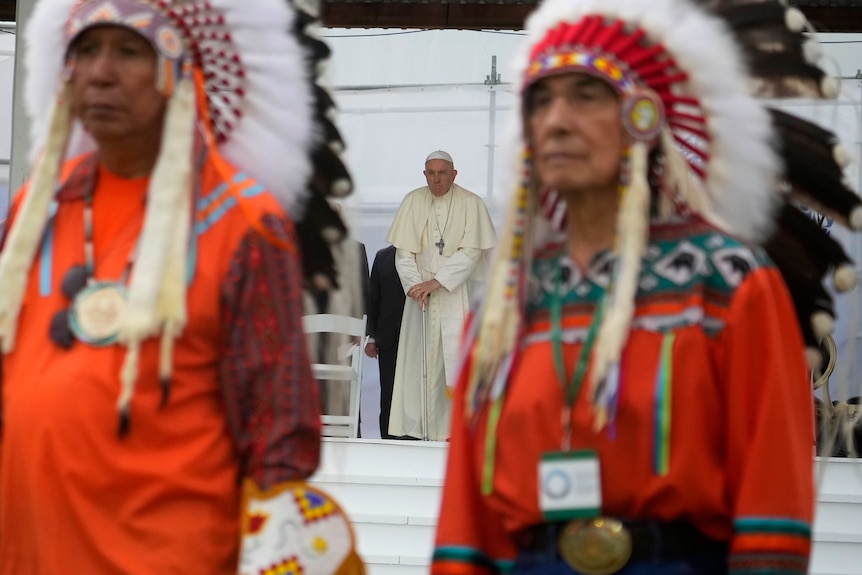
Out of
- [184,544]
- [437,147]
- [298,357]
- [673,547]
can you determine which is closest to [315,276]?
[298,357]

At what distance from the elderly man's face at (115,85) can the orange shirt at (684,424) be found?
0.79 m

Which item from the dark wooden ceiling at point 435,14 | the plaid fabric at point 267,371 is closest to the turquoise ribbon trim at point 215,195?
the plaid fabric at point 267,371

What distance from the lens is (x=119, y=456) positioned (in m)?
2.60

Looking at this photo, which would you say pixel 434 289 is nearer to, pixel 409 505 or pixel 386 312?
pixel 386 312

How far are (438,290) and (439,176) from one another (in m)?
0.70

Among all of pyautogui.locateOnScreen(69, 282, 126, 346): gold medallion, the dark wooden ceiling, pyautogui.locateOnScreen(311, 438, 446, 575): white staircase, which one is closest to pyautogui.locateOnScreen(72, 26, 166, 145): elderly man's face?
pyautogui.locateOnScreen(69, 282, 126, 346): gold medallion

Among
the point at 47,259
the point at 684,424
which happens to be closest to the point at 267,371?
the point at 47,259

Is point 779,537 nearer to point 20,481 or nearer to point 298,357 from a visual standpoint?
point 298,357

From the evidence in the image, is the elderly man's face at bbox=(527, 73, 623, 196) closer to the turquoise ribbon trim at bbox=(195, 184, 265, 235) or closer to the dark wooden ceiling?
the turquoise ribbon trim at bbox=(195, 184, 265, 235)

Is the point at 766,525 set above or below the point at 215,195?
below

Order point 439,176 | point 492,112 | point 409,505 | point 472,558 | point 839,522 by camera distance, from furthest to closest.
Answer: point 492,112, point 439,176, point 409,505, point 839,522, point 472,558

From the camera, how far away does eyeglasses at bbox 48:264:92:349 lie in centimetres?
266

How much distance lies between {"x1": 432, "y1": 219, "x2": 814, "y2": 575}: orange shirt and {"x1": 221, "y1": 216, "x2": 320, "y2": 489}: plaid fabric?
0.31 meters

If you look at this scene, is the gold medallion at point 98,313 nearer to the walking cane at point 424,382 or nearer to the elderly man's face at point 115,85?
the elderly man's face at point 115,85
